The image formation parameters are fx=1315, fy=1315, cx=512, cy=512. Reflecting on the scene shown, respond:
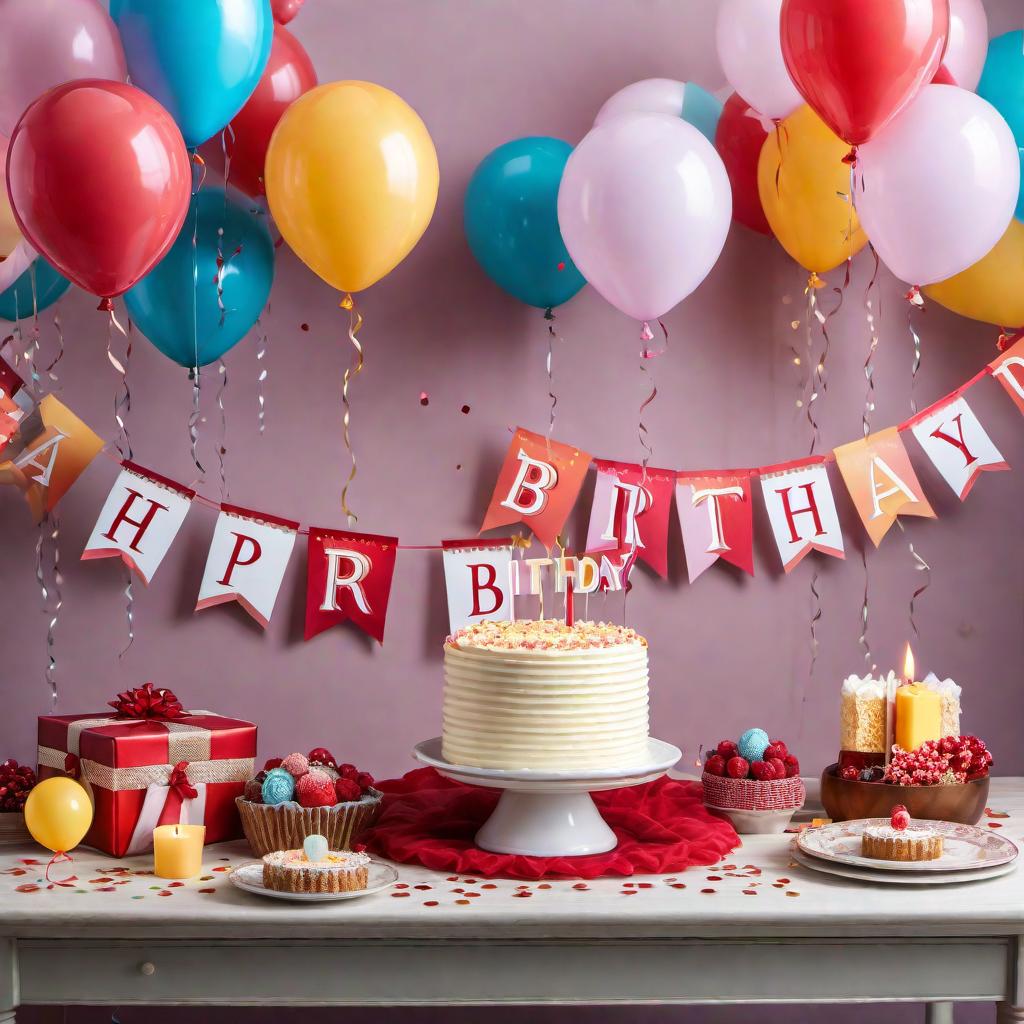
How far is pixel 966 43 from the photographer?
205cm

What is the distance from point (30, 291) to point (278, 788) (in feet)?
3.04

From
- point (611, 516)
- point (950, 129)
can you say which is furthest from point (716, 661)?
point (950, 129)

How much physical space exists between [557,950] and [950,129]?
1.21m

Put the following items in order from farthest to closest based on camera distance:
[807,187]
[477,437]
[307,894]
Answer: [477,437], [807,187], [307,894]

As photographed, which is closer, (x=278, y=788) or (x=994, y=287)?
(x=278, y=788)

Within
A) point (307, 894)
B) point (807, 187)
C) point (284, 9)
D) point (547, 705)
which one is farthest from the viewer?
point (284, 9)

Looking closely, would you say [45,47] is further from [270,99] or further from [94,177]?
[270,99]

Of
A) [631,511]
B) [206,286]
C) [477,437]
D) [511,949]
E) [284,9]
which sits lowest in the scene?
[511,949]

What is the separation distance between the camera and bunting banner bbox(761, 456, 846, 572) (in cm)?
229

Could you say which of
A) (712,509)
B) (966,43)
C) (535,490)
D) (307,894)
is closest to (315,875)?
(307,894)

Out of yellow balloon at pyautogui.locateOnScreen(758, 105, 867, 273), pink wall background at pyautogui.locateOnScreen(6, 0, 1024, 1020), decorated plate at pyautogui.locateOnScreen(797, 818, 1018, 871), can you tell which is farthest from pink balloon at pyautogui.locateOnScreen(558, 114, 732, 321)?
decorated plate at pyautogui.locateOnScreen(797, 818, 1018, 871)

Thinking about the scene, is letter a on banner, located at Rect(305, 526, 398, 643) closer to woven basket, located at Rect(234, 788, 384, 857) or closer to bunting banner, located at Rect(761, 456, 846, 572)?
woven basket, located at Rect(234, 788, 384, 857)

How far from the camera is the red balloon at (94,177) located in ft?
5.19

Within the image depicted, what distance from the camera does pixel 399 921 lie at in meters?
1.51
